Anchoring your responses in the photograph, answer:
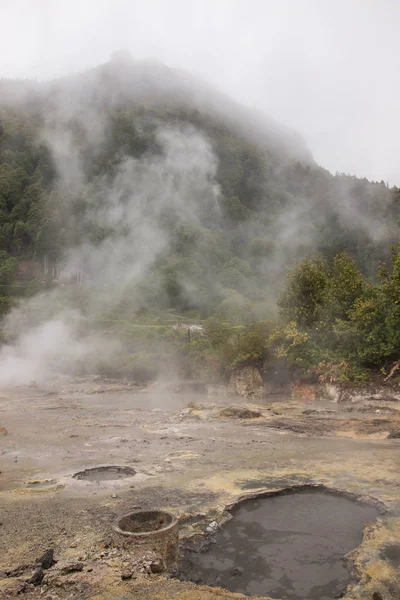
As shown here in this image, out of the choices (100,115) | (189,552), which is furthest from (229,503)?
(100,115)

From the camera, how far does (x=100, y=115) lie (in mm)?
139000

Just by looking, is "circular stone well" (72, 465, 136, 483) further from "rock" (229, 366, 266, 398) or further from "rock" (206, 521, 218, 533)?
"rock" (229, 366, 266, 398)

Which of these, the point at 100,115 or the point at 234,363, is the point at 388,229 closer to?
the point at 234,363

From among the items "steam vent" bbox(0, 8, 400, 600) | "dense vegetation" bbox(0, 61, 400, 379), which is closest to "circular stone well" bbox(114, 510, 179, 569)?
"steam vent" bbox(0, 8, 400, 600)

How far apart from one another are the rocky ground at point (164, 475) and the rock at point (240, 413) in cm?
10

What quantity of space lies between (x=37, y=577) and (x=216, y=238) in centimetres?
10139

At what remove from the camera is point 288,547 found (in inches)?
380

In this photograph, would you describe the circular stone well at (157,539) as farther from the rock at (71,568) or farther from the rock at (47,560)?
the rock at (47,560)

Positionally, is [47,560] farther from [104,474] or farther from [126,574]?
[104,474]

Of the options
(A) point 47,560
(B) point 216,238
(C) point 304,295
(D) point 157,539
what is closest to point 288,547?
(D) point 157,539

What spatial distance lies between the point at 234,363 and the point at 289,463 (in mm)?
24016

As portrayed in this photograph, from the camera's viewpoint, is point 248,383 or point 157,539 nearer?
point 157,539

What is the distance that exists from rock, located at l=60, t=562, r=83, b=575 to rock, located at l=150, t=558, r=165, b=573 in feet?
4.07

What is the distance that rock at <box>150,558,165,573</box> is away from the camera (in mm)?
8085
